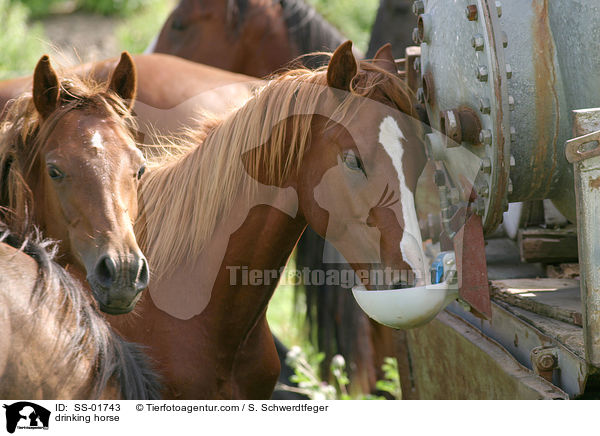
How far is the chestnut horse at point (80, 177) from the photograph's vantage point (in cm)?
151

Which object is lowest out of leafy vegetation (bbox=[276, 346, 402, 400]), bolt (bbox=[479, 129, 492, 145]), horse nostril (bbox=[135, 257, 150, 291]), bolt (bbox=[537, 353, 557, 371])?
leafy vegetation (bbox=[276, 346, 402, 400])

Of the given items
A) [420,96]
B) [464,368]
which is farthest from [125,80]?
[464,368]

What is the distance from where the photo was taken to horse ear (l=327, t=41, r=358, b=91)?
1.68 meters

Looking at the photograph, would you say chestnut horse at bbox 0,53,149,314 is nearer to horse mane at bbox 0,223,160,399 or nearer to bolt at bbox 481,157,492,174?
horse mane at bbox 0,223,160,399

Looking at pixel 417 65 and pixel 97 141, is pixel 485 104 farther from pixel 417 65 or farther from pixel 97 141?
pixel 97 141

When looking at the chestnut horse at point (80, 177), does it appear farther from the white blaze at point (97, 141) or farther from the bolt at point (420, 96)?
the bolt at point (420, 96)

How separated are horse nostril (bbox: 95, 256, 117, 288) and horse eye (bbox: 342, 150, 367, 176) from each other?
568mm

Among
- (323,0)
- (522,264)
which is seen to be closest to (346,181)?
(522,264)

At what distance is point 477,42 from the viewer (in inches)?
60.7

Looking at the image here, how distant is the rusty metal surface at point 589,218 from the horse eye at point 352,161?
1.57 feet

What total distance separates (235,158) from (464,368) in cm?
83

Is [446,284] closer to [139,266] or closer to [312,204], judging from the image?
[312,204]

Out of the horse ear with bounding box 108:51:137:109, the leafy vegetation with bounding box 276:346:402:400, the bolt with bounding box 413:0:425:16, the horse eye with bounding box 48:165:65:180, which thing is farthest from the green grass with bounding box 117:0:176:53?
the horse eye with bounding box 48:165:65:180
